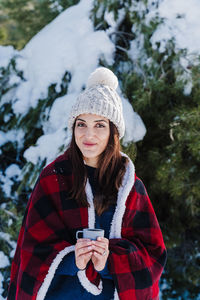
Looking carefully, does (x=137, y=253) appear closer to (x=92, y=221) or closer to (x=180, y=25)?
(x=92, y=221)

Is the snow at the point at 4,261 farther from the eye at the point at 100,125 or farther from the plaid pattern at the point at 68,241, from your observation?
the eye at the point at 100,125

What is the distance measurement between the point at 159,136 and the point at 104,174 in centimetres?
131

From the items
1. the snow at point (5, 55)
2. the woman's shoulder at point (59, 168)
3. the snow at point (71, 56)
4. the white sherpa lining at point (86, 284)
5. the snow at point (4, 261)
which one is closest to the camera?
the white sherpa lining at point (86, 284)

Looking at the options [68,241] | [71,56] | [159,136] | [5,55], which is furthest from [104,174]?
[5,55]

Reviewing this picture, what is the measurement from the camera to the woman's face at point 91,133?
1894mm

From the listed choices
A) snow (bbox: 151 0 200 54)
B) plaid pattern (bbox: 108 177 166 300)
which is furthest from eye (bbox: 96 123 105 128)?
snow (bbox: 151 0 200 54)

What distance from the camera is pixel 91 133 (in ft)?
6.19

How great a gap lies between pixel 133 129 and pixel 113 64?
839mm

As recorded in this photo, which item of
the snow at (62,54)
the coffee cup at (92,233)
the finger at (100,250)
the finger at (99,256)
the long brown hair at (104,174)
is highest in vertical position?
the snow at (62,54)

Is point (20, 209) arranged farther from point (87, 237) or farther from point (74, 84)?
point (87, 237)

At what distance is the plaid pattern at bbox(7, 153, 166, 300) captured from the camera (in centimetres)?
184

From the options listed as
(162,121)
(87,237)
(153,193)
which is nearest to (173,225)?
(153,193)

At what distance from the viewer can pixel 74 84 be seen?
3023 mm

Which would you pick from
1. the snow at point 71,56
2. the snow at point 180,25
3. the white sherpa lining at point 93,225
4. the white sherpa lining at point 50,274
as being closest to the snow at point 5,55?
the snow at point 71,56
